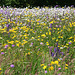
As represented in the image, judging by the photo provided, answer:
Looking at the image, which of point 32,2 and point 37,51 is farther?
point 32,2

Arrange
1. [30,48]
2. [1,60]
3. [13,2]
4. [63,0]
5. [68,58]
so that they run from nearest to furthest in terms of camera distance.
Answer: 1. [1,60]
2. [68,58]
3. [30,48]
4. [13,2]
5. [63,0]

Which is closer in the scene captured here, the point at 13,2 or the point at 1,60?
the point at 1,60

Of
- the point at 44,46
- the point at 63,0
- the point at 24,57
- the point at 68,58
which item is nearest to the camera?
the point at 24,57

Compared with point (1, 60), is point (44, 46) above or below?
below

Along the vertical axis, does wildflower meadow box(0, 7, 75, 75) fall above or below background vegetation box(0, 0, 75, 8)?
above

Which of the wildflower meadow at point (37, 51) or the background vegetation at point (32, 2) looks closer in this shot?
the wildflower meadow at point (37, 51)

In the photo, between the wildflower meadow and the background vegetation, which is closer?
the wildflower meadow

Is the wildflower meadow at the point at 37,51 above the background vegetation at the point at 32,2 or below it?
above

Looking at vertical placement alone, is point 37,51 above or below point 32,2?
above

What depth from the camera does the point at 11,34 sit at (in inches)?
155

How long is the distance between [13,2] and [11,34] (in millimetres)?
10456

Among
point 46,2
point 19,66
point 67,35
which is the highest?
point 19,66

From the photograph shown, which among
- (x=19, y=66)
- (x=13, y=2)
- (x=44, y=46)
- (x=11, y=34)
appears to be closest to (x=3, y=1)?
(x=13, y=2)

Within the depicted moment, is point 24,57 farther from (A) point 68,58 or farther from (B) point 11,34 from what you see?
(B) point 11,34
